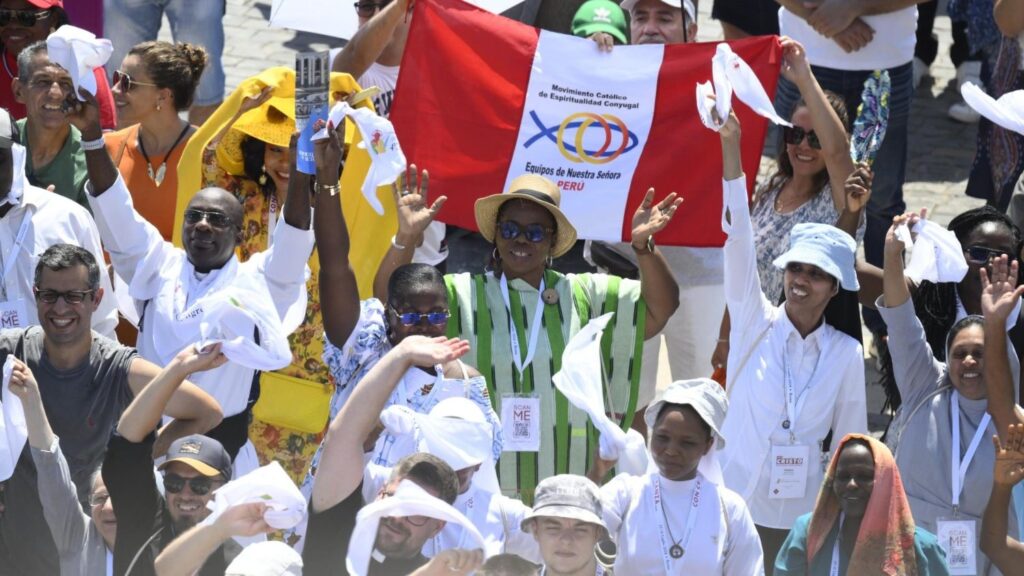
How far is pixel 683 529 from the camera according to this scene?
6.35 metres

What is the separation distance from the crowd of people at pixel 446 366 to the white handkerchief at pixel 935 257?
0.01 m

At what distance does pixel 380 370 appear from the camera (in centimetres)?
636

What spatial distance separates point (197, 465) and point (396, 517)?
71cm

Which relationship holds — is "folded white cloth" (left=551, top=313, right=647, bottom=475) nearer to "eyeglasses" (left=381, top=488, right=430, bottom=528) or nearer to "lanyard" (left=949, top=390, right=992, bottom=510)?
"eyeglasses" (left=381, top=488, right=430, bottom=528)

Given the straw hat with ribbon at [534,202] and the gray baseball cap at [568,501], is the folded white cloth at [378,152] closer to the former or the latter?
the straw hat with ribbon at [534,202]

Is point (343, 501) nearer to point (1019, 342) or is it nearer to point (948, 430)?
point (948, 430)

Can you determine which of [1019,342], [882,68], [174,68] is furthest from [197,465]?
[882,68]

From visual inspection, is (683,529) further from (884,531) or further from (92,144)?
(92,144)

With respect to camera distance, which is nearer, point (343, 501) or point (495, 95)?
point (343, 501)

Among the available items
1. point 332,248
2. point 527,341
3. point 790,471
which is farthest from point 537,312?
point 790,471

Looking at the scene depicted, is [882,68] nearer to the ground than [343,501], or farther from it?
farther from it

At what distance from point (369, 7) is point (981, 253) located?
301 centimetres

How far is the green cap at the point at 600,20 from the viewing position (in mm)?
8641

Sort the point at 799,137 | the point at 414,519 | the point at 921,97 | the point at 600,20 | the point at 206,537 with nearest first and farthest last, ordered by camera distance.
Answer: the point at 206,537 < the point at 414,519 < the point at 799,137 < the point at 600,20 < the point at 921,97
